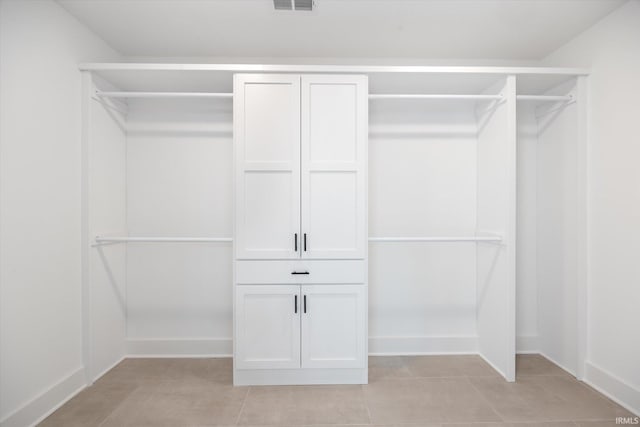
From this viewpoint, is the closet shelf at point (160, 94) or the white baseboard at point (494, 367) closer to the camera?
the closet shelf at point (160, 94)

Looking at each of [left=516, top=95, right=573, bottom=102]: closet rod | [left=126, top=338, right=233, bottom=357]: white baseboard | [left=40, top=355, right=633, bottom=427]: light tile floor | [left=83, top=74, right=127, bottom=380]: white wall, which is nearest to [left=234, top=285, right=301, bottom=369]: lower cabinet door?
[left=40, top=355, right=633, bottom=427]: light tile floor

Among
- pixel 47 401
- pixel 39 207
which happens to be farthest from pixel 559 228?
pixel 47 401

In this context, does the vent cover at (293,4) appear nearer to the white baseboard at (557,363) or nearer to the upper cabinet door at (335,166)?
the upper cabinet door at (335,166)

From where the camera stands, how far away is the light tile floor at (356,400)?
7.36 feet

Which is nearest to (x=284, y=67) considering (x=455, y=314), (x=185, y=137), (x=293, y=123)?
(x=293, y=123)

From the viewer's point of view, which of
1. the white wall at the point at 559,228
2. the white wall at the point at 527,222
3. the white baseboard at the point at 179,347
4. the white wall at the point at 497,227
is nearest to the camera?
the white wall at the point at 497,227

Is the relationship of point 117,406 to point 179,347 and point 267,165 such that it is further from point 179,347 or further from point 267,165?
point 267,165

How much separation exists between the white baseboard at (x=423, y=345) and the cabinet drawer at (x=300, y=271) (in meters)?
1.00

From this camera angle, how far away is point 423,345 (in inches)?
131

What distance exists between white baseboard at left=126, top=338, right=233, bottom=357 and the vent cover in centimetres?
290

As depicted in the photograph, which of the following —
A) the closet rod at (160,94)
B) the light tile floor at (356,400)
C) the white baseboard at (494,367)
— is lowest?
the light tile floor at (356,400)

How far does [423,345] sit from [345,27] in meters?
2.98

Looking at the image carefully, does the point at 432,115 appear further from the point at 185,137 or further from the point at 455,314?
the point at 185,137

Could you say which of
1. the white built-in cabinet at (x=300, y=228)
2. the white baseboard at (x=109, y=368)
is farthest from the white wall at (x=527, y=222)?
the white baseboard at (x=109, y=368)
